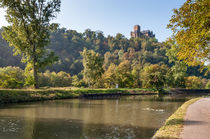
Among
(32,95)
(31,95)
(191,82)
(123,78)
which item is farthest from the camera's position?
(191,82)

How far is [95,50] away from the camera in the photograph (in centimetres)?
17612

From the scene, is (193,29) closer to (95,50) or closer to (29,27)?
(29,27)

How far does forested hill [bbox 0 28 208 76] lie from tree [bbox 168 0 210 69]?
8676cm

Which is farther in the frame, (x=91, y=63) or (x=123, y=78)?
(x=123, y=78)

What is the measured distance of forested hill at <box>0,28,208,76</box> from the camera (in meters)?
115

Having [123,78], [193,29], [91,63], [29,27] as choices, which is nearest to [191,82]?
[123,78]

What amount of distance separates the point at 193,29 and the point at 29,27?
2717cm

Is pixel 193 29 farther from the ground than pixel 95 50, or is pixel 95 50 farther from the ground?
pixel 95 50

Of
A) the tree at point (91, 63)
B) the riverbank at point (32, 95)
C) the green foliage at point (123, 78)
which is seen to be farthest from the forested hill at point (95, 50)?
the riverbank at point (32, 95)

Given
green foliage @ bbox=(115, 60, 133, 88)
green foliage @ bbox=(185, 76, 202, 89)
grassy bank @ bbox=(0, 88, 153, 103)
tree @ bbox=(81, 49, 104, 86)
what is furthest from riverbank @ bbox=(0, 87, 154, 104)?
green foliage @ bbox=(185, 76, 202, 89)

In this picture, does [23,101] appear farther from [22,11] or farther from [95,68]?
[95,68]

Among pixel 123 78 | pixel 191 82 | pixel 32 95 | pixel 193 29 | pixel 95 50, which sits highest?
pixel 95 50

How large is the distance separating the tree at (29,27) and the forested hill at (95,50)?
7554cm

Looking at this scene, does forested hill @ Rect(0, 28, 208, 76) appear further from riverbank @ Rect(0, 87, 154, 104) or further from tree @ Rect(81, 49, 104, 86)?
riverbank @ Rect(0, 87, 154, 104)
